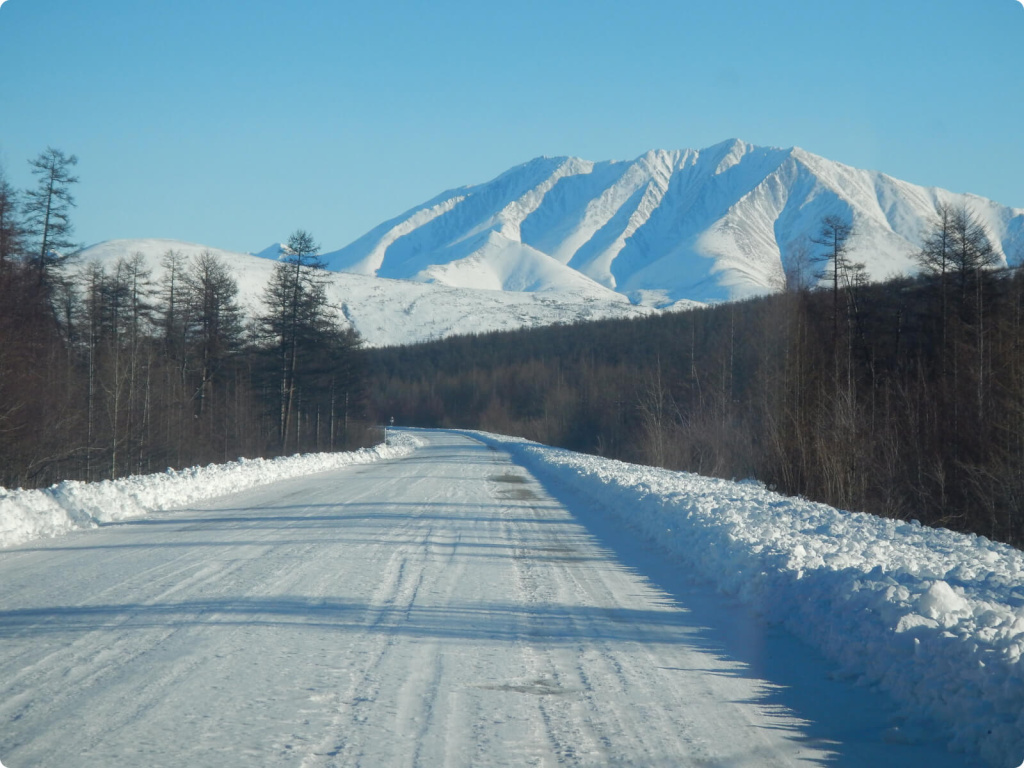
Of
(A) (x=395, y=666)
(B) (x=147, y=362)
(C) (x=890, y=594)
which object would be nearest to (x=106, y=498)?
(A) (x=395, y=666)

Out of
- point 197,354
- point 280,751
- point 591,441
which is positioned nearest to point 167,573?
point 280,751

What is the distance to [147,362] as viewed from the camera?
35.4 m

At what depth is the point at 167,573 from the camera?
904 centimetres

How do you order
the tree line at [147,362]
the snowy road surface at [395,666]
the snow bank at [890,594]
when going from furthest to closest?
the tree line at [147,362] → the snow bank at [890,594] → the snowy road surface at [395,666]

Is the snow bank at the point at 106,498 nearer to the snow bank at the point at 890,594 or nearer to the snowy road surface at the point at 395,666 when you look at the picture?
the snowy road surface at the point at 395,666

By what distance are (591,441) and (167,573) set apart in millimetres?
57395

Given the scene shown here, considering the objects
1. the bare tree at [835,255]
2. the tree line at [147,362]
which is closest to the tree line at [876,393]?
the bare tree at [835,255]

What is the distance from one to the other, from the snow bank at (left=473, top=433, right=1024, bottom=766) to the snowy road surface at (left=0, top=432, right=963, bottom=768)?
289 millimetres

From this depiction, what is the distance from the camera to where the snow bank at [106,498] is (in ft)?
38.6

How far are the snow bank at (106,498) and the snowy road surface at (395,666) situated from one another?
1.23 metres

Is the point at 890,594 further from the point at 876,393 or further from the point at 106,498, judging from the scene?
the point at 876,393

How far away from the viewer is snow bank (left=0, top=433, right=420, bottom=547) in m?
11.8

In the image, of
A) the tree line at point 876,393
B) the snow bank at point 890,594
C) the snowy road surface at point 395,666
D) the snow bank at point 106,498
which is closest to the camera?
the snowy road surface at point 395,666

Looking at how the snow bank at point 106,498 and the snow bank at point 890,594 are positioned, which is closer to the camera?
the snow bank at point 890,594
